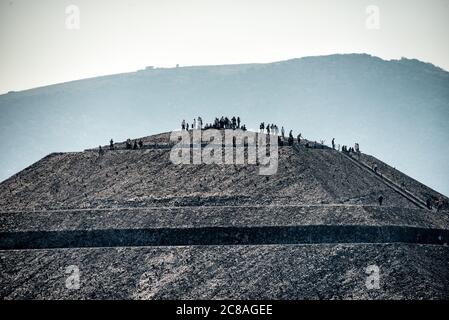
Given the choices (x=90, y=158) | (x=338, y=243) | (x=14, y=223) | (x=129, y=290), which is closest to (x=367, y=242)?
(x=338, y=243)

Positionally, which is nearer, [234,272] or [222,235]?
[234,272]

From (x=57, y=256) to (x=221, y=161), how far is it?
67.9 ft

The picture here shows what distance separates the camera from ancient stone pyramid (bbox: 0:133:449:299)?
53312mm

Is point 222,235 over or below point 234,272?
over

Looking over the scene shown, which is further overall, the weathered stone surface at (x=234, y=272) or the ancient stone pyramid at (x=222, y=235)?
the ancient stone pyramid at (x=222, y=235)

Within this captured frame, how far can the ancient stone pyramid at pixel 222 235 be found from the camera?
A: 5331 cm

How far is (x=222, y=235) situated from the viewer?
195 feet

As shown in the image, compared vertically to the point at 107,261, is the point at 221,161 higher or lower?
higher

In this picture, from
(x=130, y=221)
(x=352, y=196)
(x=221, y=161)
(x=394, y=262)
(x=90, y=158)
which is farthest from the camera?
(x=90, y=158)

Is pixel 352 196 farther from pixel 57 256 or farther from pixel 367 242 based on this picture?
pixel 57 256

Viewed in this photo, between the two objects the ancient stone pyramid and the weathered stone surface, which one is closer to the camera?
the weathered stone surface

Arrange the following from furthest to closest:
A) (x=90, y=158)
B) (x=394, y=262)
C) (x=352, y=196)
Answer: (x=90, y=158) < (x=352, y=196) < (x=394, y=262)

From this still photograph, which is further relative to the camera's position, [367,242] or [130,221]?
[130,221]
